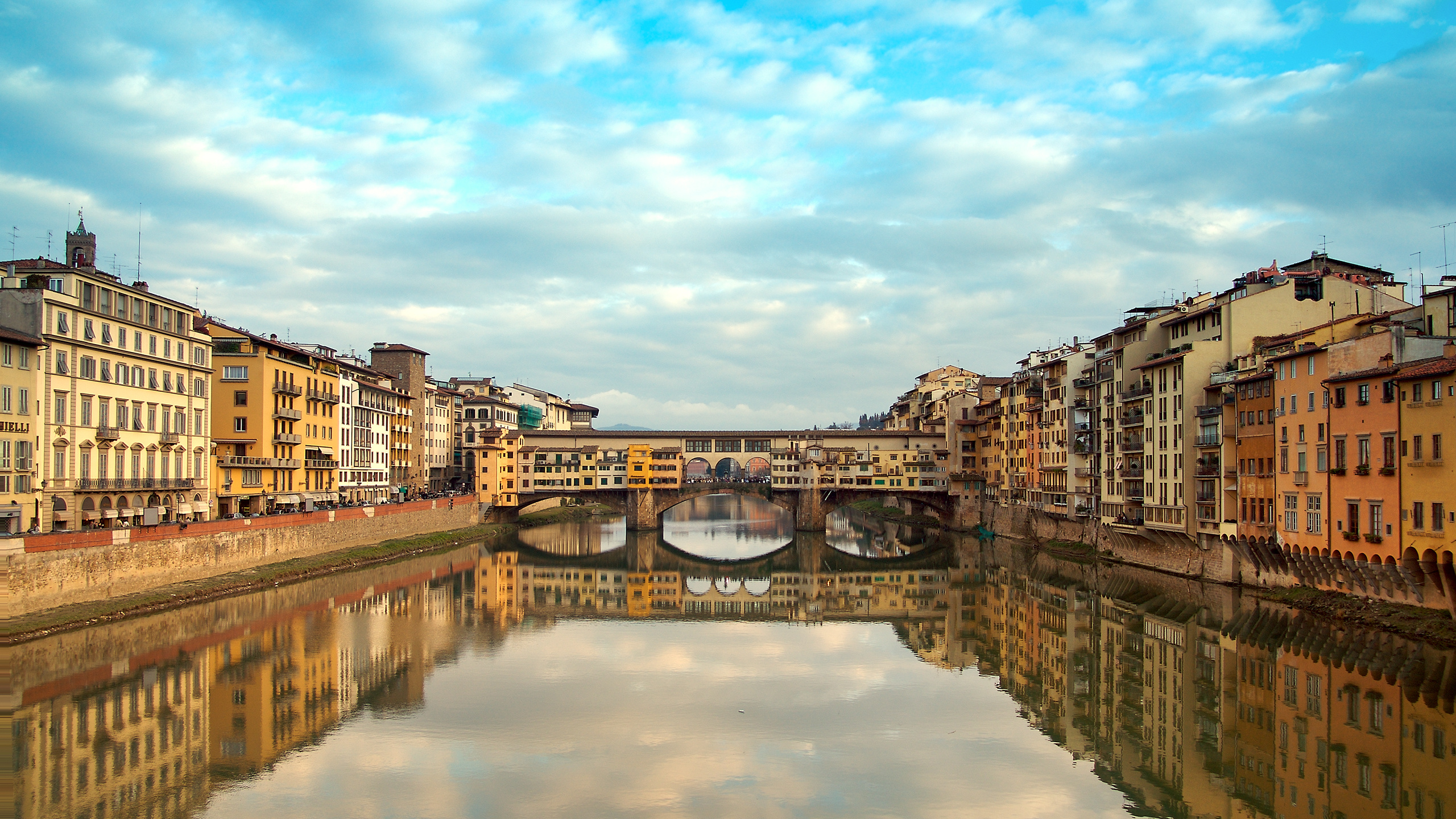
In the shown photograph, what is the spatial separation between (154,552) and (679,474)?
43.8 meters

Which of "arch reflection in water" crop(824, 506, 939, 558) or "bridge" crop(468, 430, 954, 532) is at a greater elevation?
"bridge" crop(468, 430, 954, 532)

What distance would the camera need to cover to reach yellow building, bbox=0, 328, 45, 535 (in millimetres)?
31375

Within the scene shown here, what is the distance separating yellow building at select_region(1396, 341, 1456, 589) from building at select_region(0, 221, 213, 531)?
41.6 metres

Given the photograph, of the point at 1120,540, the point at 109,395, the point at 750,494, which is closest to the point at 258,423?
the point at 109,395

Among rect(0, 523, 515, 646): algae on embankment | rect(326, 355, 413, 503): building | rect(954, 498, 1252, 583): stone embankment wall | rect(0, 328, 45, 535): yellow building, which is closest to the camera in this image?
rect(0, 523, 515, 646): algae on embankment

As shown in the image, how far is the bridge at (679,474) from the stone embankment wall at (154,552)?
21.2m

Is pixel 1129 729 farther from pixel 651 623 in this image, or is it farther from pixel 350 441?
pixel 350 441

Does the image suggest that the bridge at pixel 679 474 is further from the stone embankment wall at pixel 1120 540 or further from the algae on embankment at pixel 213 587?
the algae on embankment at pixel 213 587

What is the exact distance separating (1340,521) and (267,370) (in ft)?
147

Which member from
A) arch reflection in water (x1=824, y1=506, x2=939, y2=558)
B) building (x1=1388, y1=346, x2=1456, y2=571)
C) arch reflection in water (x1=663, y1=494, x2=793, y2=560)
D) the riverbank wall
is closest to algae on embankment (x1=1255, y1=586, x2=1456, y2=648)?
the riverbank wall

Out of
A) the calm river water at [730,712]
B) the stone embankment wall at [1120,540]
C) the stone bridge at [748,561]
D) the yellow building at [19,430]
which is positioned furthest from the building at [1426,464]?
the yellow building at [19,430]

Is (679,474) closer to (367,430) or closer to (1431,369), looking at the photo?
(367,430)

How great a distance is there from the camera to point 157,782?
18641 mm

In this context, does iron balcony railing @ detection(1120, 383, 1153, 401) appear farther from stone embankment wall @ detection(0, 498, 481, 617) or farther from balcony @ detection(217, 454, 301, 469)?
balcony @ detection(217, 454, 301, 469)
